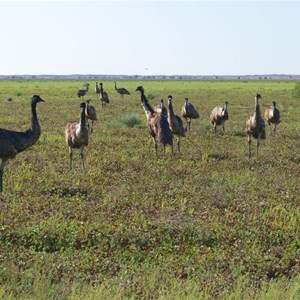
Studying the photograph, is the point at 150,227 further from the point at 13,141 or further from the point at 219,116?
the point at 219,116

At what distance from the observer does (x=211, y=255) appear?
25.6 ft

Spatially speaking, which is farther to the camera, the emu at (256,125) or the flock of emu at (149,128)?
the emu at (256,125)

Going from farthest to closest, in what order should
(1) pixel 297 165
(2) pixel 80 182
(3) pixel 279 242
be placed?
(1) pixel 297 165
(2) pixel 80 182
(3) pixel 279 242

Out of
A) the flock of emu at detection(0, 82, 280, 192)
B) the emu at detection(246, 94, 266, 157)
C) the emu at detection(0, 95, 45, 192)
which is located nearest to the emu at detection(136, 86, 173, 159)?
the flock of emu at detection(0, 82, 280, 192)

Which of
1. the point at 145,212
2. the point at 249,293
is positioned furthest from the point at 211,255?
the point at 145,212

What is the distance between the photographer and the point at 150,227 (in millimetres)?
8984

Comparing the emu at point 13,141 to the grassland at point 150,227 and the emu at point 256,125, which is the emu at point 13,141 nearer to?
the grassland at point 150,227

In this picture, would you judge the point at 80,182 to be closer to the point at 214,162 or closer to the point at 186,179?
the point at 186,179

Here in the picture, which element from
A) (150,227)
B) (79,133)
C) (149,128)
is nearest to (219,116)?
(149,128)

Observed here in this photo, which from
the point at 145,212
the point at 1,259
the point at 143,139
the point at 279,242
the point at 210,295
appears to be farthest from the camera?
the point at 143,139

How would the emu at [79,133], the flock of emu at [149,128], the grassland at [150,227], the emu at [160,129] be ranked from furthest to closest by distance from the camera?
the emu at [160,129]
the emu at [79,133]
the flock of emu at [149,128]
the grassland at [150,227]

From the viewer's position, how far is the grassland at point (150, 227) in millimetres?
6738

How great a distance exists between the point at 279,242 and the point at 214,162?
7.25m

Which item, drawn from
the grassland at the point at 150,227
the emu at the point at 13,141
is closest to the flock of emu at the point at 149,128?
the emu at the point at 13,141
